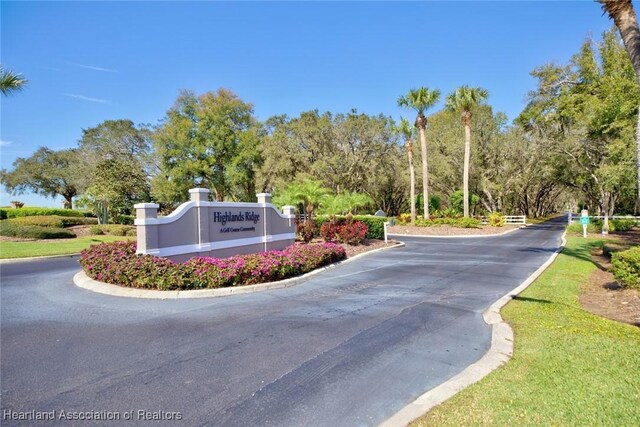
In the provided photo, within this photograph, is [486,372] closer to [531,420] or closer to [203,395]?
[531,420]

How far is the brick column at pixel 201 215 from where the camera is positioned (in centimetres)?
1170

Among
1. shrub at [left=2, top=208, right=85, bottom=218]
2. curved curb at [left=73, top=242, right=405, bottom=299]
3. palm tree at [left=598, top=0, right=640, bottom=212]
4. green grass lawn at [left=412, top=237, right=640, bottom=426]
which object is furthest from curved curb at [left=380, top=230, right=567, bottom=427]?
shrub at [left=2, top=208, right=85, bottom=218]

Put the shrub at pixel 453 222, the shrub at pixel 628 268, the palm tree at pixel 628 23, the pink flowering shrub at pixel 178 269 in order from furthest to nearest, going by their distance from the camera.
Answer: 1. the shrub at pixel 453 222
2. the pink flowering shrub at pixel 178 269
3. the shrub at pixel 628 268
4. the palm tree at pixel 628 23

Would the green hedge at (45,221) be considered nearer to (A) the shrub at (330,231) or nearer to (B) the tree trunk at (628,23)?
(A) the shrub at (330,231)

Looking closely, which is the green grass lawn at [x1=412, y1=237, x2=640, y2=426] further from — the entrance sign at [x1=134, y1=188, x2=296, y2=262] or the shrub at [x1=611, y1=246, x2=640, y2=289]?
the entrance sign at [x1=134, y1=188, x2=296, y2=262]

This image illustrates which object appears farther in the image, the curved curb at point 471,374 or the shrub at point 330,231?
the shrub at point 330,231

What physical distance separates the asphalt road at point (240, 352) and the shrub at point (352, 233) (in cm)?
859

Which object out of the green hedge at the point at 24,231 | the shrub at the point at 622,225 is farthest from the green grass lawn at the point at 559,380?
the green hedge at the point at 24,231

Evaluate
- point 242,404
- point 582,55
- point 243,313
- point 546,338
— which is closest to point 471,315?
point 546,338

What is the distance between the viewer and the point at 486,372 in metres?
4.42

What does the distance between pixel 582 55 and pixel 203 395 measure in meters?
33.0

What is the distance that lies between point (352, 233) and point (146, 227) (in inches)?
405

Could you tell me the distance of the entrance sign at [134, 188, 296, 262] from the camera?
10.2 meters

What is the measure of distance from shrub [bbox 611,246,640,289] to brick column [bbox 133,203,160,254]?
11.7 m
